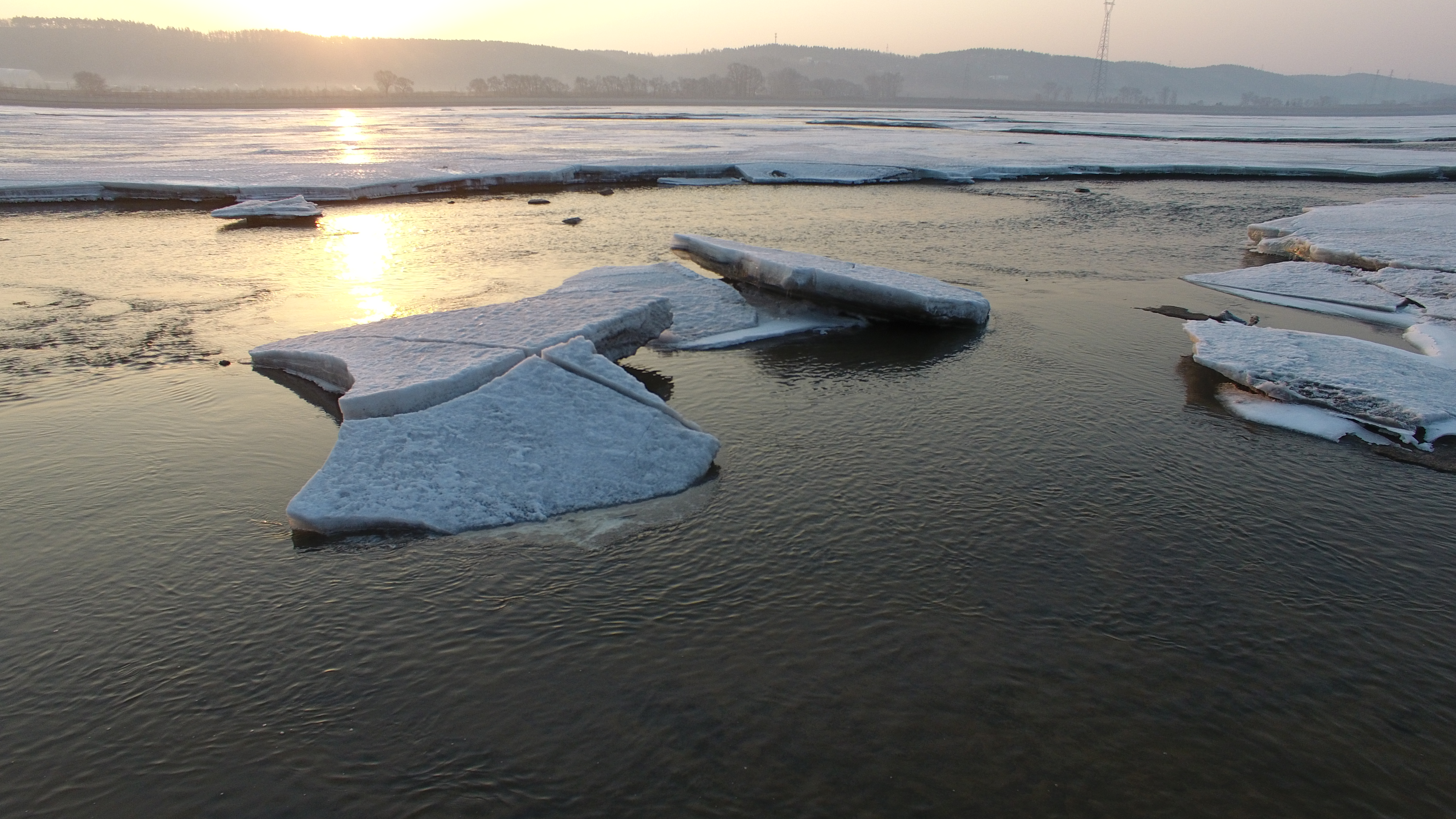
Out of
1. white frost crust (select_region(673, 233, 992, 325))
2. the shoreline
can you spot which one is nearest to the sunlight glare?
white frost crust (select_region(673, 233, 992, 325))

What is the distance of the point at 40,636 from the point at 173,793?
1.66m

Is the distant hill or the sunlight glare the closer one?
the sunlight glare

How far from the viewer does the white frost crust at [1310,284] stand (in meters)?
10.7

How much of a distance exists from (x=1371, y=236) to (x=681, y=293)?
1142 cm

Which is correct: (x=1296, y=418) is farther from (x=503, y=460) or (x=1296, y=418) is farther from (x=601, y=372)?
(x=503, y=460)

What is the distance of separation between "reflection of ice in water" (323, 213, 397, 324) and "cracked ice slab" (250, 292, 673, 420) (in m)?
1.84

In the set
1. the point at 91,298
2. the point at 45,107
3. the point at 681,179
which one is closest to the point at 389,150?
the point at 681,179

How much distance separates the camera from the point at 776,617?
453 centimetres

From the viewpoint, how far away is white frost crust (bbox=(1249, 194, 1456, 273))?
476 inches

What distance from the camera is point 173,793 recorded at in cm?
346

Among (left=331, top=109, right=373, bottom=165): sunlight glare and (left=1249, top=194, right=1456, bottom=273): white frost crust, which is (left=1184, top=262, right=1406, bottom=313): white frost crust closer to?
(left=1249, top=194, right=1456, bottom=273): white frost crust

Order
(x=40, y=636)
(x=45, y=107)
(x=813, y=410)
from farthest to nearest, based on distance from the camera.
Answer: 1. (x=45, y=107)
2. (x=813, y=410)
3. (x=40, y=636)

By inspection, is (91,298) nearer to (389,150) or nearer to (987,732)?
(987,732)

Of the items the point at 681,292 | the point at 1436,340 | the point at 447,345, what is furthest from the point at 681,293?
the point at 1436,340
